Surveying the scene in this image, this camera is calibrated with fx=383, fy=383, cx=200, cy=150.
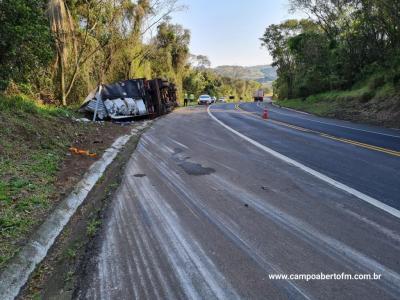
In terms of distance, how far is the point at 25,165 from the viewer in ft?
22.9

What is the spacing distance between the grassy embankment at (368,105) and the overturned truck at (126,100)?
1120 centimetres

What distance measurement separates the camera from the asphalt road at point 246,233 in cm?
333

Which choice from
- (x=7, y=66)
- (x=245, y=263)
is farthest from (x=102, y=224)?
(x=7, y=66)

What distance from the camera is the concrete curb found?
3.49m

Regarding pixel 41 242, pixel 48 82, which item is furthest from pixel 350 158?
pixel 48 82

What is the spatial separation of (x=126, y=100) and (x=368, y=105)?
1440 centimetres

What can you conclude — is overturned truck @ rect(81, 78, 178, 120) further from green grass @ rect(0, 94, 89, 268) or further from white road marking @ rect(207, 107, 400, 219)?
white road marking @ rect(207, 107, 400, 219)

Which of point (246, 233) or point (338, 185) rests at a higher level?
point (246, 233)

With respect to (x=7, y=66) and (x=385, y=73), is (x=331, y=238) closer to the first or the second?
(x=7, y=66)

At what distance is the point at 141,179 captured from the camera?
708 centimetres

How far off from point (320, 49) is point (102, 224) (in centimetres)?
3523

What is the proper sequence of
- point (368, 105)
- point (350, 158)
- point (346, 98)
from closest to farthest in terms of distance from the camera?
point (350, 158)
point (368, 105)
point (346, 98)

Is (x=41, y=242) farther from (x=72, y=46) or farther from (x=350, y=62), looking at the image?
(x=350, y=62)

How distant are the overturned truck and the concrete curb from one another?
1099 centimetres
